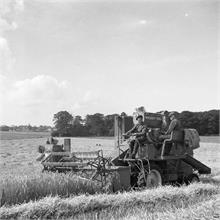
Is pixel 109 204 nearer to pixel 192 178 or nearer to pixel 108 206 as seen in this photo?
pixel 108 206

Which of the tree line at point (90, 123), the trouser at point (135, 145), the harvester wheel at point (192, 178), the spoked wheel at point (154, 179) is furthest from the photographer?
the tree line at point (90, 123)

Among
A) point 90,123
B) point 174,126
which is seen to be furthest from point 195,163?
point 90,123

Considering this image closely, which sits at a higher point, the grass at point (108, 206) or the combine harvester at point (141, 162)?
the combine harvester at point (141, 162)

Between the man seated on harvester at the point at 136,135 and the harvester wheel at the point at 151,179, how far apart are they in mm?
664

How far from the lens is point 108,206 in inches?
297

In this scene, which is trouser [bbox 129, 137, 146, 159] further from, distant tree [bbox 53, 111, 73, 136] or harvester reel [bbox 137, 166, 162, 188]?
distant tree [bbox 53, 111, 73, 136]

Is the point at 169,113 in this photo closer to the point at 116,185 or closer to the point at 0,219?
the point at 116,185

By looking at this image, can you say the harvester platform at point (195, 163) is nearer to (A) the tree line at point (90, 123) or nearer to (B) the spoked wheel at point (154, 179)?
(B) the spoked wheel at point (154, 179)

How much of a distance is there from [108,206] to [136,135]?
371cm

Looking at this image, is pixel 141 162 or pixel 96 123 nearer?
pixel 141 162

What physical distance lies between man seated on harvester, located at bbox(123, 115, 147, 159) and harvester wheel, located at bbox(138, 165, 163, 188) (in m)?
0.66

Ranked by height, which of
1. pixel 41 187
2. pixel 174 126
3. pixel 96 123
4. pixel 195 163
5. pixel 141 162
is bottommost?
pixel 41 187

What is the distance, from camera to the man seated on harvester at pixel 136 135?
36.1ft

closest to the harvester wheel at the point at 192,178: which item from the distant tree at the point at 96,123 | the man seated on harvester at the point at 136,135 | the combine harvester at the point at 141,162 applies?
the combine harvester at the point at 141,162
